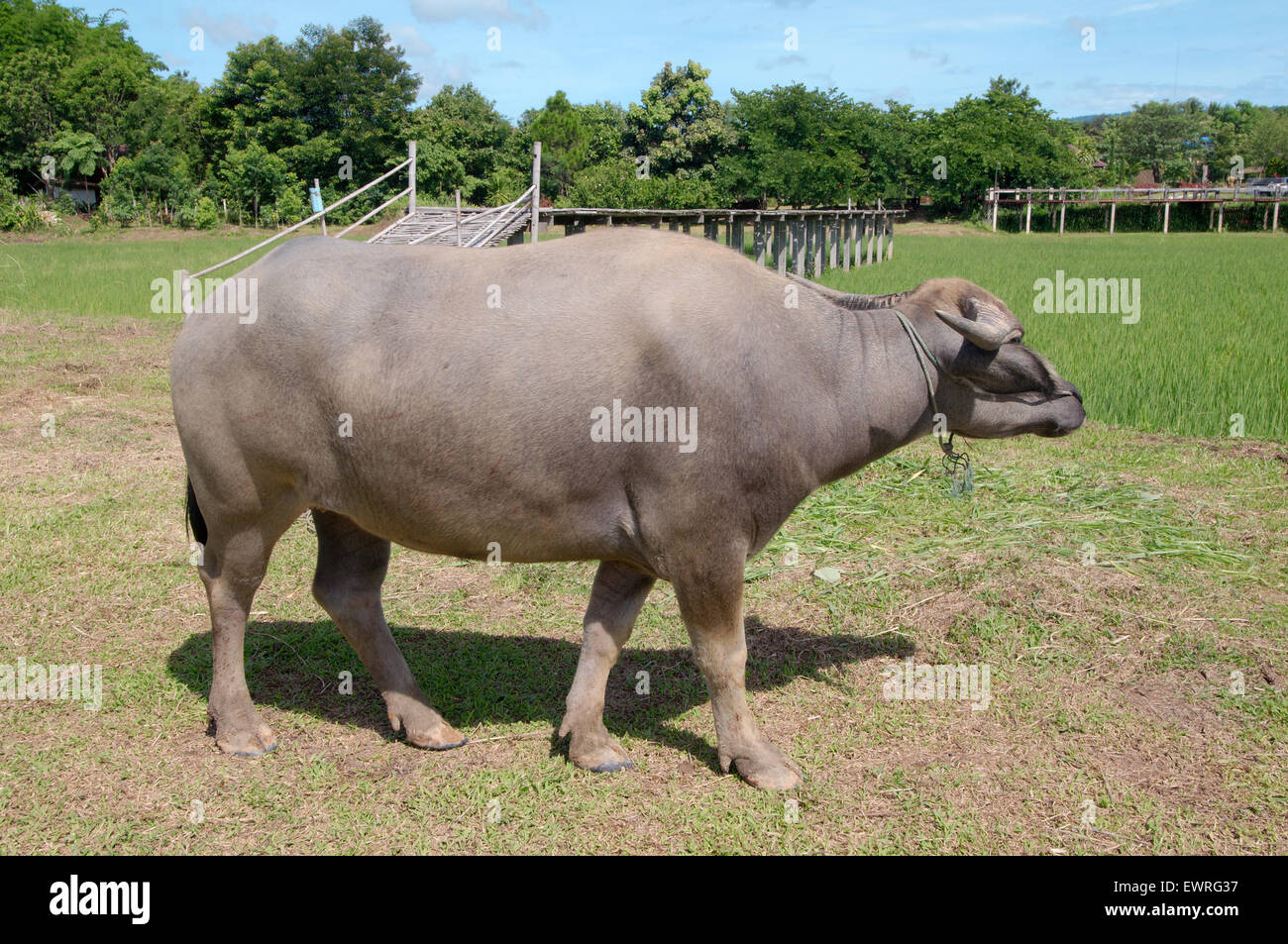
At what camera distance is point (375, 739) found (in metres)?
3.93

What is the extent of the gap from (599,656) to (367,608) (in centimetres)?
98

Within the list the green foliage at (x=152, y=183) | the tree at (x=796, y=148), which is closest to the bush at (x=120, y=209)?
the green foliage at (x=152, y=183)

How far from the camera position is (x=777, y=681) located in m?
4.42

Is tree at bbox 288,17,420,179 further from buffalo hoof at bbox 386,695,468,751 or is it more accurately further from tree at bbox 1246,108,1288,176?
tree at bbox 1246,108,1288,176

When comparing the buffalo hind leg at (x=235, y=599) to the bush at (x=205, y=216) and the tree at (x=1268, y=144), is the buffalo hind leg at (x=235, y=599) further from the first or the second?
the tree at (x=1268, y=144)

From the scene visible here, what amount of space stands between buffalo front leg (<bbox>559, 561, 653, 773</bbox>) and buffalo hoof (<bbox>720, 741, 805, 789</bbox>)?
433 mm

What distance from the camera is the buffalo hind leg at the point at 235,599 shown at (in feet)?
11.9

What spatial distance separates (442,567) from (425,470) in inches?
98.1

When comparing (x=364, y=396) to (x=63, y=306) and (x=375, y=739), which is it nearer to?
(x=375, y=739)

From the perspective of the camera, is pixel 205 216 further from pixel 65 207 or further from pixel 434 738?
pixel 434 738

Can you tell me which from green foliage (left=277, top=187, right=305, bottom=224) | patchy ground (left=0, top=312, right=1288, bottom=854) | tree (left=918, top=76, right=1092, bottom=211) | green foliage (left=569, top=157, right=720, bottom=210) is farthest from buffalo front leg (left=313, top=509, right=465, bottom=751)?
tree (left=918, top=76, right=1092, bottom=211)

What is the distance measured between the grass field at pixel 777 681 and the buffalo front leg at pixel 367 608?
14cm

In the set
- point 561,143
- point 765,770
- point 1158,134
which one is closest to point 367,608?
point 765,770

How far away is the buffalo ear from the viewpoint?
3.36 m
